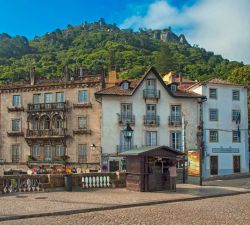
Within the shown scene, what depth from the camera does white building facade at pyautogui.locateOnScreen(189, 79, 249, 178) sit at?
46.4 metres

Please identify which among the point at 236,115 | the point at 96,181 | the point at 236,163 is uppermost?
the point at 236,115

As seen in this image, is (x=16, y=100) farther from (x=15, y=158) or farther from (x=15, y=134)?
(x=15, y=158)

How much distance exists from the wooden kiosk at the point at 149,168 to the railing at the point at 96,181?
1.38m

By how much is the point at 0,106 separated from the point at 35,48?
134m

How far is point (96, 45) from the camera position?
16050cm

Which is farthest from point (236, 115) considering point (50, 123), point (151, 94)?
point (50, 123)

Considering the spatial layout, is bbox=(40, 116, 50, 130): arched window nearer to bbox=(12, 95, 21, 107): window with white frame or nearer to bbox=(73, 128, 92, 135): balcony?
bbox=(12, 95, 21, 107): window with white frame

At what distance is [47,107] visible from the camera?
4834 cm

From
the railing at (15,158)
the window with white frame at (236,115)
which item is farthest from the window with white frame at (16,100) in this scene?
the window with white frame at (236,115)

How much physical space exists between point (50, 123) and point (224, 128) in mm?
19321

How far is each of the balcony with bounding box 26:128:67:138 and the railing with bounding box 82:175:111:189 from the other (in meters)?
23.1

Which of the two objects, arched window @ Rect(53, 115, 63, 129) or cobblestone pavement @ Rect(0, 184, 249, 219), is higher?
arched window @ Rect(53, 115, 63, 129)

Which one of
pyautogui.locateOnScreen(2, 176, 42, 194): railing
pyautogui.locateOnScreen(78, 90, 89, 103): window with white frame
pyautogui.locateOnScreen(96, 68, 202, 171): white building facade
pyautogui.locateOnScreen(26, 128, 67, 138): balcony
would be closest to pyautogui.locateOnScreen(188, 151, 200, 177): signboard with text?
pyautogui.locateOnScreen(2, 176, 42, 194): railing

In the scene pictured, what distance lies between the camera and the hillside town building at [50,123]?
46.2 metres
